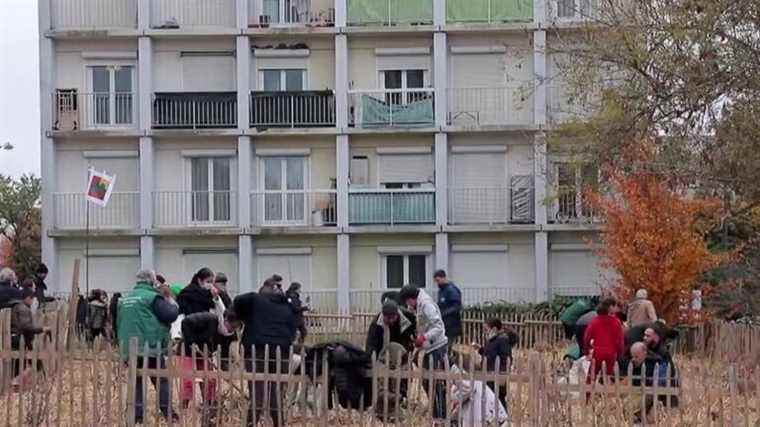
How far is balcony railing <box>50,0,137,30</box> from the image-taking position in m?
36.3

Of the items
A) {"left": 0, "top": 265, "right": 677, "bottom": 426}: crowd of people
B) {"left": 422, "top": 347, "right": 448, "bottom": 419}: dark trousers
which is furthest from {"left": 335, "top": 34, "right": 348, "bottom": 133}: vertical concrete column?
{"left": 422, "top": 347, "right": 448, "bottom": 419}: dark trousers

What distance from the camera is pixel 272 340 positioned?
12.6 metres

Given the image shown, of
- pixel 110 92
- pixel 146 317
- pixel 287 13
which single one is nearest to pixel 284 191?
pixel 287 13

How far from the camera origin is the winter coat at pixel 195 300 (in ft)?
47.9

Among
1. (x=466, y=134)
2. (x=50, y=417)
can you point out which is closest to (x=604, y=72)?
(x=50, y=417)

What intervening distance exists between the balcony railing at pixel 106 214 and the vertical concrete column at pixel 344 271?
5744 mm

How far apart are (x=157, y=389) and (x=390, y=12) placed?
2488 cm

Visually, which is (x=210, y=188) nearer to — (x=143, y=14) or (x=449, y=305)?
(x=143, y=14)

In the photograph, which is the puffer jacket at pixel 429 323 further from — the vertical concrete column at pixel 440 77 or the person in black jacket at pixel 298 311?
the vertical concrete column at pixel 440 77

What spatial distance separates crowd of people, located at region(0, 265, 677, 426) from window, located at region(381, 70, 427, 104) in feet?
65.3

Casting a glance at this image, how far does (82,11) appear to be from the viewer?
3634cm

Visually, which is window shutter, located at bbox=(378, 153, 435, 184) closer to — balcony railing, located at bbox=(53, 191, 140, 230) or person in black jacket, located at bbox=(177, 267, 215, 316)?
balcony railing, located at bbox=(53, 191, 140, 230)

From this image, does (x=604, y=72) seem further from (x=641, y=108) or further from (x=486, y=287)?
(x=486, y=287)

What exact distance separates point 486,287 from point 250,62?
29.9 ft
